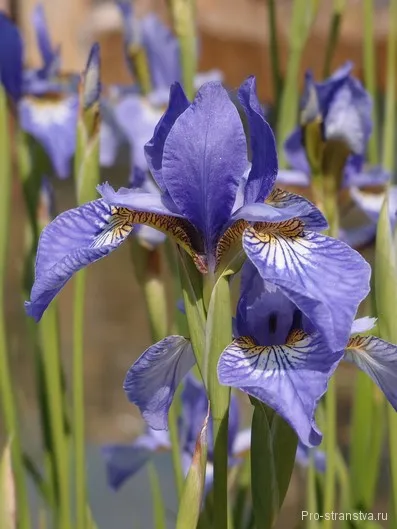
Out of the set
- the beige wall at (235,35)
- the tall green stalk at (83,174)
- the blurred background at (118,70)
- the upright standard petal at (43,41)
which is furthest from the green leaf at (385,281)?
the beige wall at (235,35)

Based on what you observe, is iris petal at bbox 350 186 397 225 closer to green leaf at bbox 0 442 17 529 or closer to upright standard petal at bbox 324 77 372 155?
upright standard petal at bbox 324 77 372 155

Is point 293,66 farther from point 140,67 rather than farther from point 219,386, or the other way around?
point 219,386

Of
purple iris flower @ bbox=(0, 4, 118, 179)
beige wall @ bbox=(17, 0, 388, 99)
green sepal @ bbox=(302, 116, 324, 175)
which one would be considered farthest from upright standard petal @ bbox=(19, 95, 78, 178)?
beige wall @ bbox=(17, 0, 388, 99)

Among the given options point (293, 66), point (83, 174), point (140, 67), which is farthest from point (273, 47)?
point (83, 174)

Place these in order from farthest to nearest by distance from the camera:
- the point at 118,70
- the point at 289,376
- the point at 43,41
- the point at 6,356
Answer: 1. the point at 118,70
2. the point at 43,41
3. the point at 6,356
4. the point at 289,376

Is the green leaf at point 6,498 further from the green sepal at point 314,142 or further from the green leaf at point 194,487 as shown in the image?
the green sepal at point 314,142

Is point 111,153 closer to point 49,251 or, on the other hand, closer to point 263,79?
point 49,251
